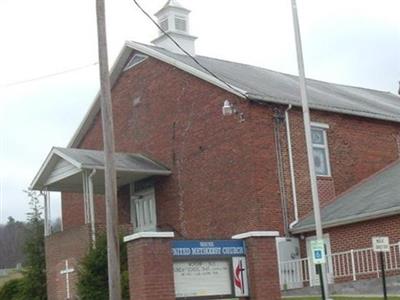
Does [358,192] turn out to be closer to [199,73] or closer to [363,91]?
[199,73]

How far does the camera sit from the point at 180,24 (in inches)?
1272

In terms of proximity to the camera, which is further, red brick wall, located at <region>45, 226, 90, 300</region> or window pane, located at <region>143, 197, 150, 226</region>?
window pane, located at <region>143, 197, 150, 226</region>

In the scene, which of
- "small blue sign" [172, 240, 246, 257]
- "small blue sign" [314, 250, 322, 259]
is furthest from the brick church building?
"small blue sign" [314, 250, 322, 259]

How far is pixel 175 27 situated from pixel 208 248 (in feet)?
59.7

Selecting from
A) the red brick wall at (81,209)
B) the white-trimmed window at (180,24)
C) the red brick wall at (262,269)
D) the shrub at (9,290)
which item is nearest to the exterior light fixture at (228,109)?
the red brick wall at (81,209)

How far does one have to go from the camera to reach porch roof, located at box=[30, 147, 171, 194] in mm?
25516

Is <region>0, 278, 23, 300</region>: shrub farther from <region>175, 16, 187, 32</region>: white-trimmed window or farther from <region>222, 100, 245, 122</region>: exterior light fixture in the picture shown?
<region>222, 100, 245, 122</region>: exterior light fixture

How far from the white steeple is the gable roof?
948 mm

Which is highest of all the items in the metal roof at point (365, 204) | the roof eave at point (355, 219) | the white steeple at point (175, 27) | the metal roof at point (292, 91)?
the white steeple at point (175, 27)

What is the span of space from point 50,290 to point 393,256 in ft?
38.1

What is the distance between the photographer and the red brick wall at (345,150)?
25.4 meters

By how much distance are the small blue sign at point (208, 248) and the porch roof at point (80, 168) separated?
33.1 feet

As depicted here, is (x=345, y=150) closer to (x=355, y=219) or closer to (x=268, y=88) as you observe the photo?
(x=268, y=88)

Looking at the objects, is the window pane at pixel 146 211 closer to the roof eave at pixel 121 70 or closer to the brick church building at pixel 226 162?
the brick church building at pixel 226 162
